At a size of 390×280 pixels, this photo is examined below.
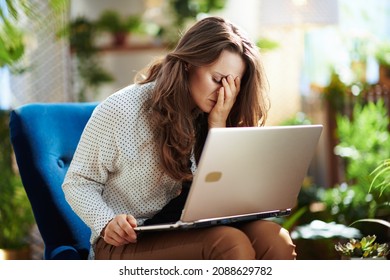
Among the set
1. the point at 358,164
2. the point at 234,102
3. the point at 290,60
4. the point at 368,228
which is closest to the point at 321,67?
the point at 290,60

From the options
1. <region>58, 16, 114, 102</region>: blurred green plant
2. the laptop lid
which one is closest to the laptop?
the laptop lid

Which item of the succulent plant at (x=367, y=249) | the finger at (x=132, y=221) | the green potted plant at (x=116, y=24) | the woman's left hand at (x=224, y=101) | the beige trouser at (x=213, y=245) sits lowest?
the green potted plant at (x=116, y=24)

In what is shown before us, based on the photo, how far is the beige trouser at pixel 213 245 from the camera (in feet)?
6.59

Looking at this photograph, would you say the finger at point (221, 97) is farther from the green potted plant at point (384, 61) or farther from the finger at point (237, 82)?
the green potted plant at point (384, 61)

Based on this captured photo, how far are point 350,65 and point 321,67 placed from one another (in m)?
0.95

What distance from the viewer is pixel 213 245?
202 centimetres

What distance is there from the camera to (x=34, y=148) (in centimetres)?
248

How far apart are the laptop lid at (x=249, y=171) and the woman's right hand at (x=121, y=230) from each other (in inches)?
6.1

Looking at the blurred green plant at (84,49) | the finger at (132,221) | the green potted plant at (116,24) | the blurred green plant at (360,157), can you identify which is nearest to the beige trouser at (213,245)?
the finger at (132,221)

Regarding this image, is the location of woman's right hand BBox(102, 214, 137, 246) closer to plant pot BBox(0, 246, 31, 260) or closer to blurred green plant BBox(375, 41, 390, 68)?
plant pot BBox(0, 246, 31, 260)

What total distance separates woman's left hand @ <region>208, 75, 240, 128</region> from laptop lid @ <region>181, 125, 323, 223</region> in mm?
221

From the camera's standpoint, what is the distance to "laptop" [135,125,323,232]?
6.32ft

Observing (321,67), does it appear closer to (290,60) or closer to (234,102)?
(290,60)

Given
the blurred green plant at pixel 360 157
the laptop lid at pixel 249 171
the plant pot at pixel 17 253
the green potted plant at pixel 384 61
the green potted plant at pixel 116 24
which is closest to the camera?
the laptop lid at pixel 249 171
